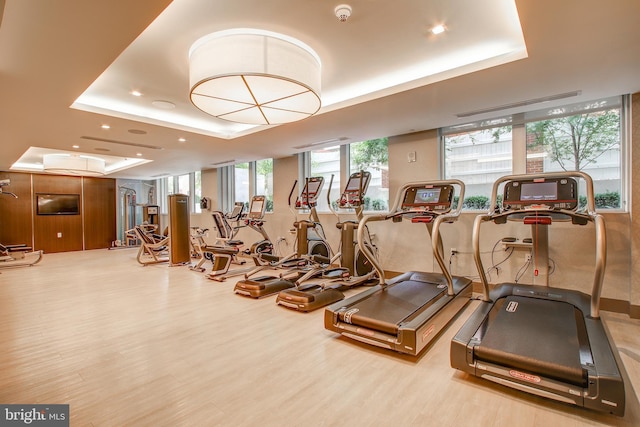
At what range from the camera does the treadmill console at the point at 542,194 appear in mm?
3019

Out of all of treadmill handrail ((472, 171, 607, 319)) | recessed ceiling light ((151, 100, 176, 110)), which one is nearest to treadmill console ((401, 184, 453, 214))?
treadmill handrail ((472, 171, 607, 319))

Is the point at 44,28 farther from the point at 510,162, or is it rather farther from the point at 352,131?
the point at 510,162

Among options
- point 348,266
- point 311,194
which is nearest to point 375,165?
point 311,194

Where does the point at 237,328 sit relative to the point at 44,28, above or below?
below

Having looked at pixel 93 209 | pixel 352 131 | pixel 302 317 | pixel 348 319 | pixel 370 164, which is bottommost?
pixel 302 317

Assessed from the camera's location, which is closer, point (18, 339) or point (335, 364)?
point (335, 364)

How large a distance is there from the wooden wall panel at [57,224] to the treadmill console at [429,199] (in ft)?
38.2

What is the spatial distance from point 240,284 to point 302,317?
4.71ft

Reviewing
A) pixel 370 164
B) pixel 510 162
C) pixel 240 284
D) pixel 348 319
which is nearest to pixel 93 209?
pixel 240 284

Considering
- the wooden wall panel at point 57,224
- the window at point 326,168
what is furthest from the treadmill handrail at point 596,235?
the wooden wall panel at point 57,224

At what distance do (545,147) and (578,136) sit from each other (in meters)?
0.37

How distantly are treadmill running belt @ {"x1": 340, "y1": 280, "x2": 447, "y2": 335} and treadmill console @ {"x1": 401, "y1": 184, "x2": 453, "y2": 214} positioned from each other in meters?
0.97

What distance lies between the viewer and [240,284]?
468cm

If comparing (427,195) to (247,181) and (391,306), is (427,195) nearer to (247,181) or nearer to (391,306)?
(391,306)
